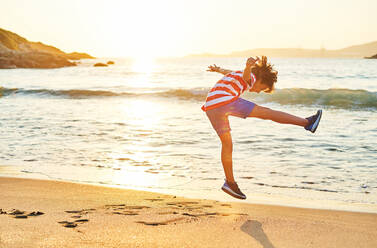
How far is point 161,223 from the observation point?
4.18 m

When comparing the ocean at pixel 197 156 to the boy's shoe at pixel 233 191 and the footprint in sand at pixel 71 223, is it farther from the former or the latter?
the footprint in sand at pixel 71 223

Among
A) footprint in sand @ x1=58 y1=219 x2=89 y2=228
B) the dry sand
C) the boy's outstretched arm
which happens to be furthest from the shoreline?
footprint in sand @ x1=58 y1=219 x2=89 y2=228

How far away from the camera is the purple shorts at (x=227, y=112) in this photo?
4.98m

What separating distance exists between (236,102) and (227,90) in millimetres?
171

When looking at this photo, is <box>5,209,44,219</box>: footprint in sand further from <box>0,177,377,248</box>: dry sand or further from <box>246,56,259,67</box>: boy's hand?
<box>246,56,259,67</box>: boy's hand

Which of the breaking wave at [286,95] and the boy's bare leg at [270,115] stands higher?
the boy's bare leg at [270,115]

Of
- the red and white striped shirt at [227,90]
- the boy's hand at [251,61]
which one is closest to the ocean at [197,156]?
the red and white striped shirt at [227,90]

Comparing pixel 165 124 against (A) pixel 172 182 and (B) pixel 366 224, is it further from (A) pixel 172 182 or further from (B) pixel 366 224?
(B) pixel 366 224

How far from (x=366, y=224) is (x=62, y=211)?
3088mm

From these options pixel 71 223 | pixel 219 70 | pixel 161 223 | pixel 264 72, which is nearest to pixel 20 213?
pixel 71 223

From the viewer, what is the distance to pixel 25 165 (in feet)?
24.6

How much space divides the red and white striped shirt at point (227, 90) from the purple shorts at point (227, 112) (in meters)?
0.05

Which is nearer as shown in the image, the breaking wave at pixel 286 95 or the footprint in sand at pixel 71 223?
the footprint in sand at pixel 71 223

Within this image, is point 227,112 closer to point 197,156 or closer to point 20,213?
point 20,213
